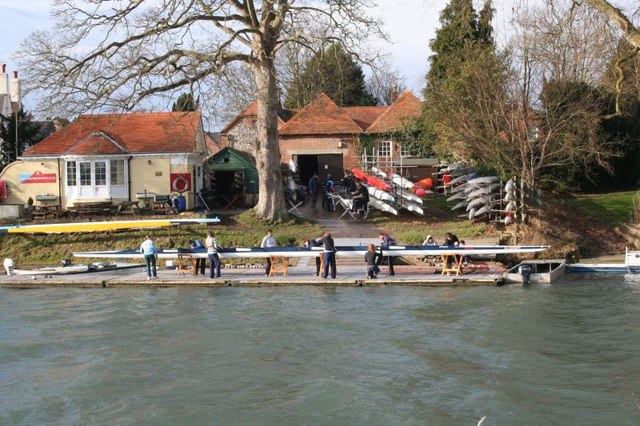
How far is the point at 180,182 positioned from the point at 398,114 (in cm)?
1772

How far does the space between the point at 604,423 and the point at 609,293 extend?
38.4ft

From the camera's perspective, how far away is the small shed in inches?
1548

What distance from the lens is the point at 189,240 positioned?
31.2m

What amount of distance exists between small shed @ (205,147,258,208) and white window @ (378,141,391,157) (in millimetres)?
10525

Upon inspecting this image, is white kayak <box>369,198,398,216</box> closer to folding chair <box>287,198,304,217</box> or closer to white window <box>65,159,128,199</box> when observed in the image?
folding chair <box>287,198,304,217</box>

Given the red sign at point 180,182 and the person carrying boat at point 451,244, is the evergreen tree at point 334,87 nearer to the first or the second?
the red sign at point 180,182

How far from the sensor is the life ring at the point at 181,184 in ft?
118

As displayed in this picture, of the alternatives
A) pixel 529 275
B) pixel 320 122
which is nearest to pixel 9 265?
pixel 529 275

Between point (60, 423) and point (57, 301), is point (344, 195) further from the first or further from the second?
point (60, 423)

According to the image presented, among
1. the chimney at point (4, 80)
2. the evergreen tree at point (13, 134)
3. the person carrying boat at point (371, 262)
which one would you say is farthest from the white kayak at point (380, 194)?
the chimney at point (4, 80)

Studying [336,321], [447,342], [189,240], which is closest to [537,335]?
[447,342]

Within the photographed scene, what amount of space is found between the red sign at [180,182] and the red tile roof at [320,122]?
41.6 ft

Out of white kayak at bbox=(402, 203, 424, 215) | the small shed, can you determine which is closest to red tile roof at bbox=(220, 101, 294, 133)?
the small shed

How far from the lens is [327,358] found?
16609 mm
